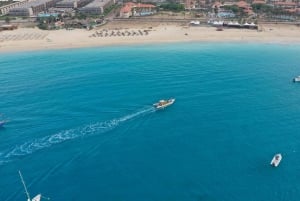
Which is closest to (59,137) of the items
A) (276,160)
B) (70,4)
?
(276,160)

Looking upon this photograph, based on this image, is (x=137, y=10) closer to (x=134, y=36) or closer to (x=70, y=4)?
(x=70, y=4)

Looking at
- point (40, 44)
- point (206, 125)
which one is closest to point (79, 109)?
point (206, 125)

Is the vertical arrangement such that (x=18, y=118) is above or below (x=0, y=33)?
below

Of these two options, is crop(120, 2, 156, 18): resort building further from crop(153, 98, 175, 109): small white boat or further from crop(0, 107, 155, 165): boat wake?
crop(0, 107, 155, 165): boat wake

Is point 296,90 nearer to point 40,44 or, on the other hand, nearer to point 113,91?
point 113,91

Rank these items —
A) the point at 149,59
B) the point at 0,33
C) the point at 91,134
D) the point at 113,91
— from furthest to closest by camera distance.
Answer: the point at 0,33, the point at 149,59, the point at 113,91, the point at 91,134
